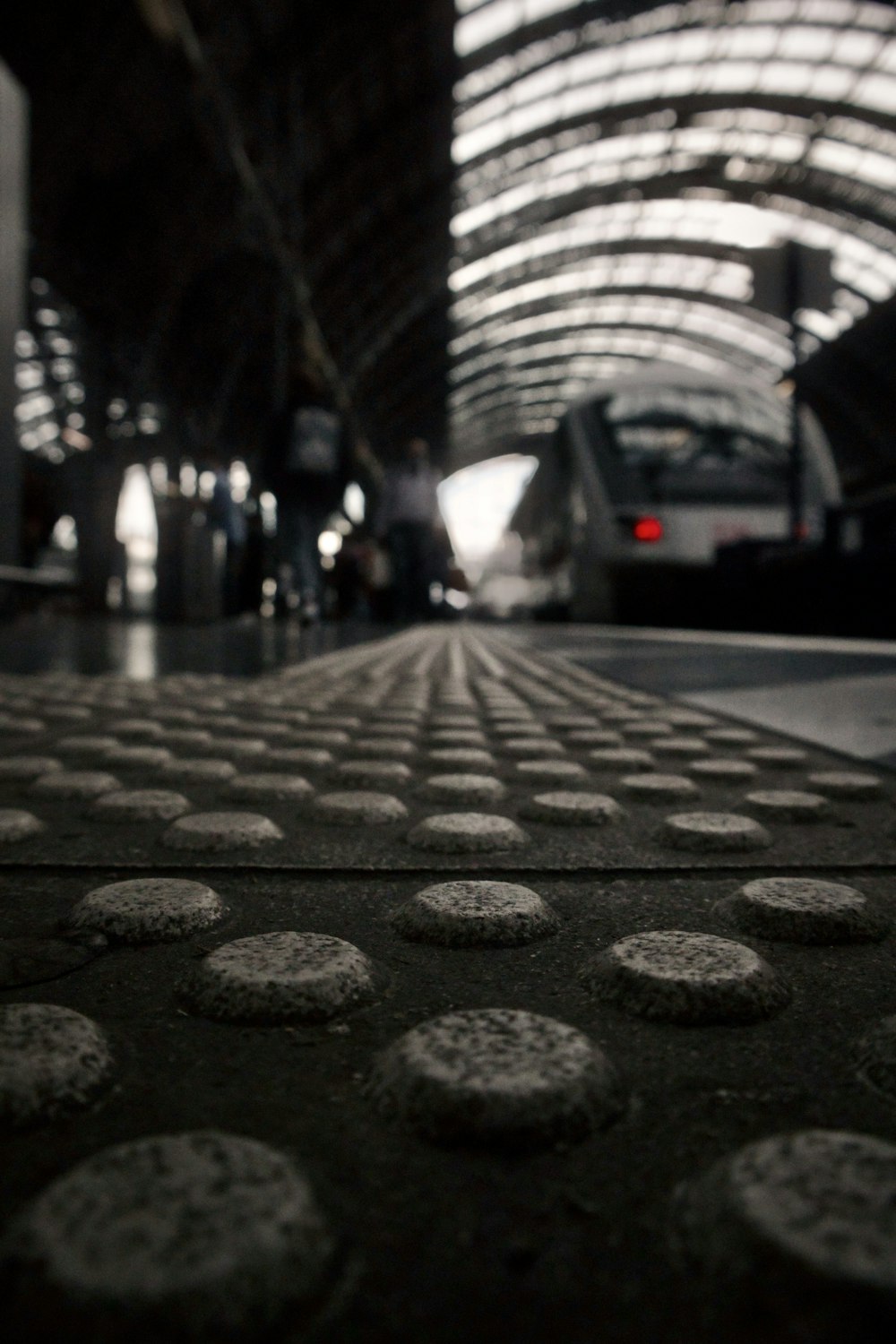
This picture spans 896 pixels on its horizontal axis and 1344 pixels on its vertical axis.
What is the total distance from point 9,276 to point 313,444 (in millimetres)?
3863

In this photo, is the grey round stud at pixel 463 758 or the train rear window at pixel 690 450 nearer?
the grey round stud at pixel 463 758

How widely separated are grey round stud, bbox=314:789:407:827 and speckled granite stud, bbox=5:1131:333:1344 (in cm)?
93

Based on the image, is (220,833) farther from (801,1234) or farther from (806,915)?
(801,1234)

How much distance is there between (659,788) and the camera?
166 cm

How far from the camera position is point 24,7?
730 centimetres

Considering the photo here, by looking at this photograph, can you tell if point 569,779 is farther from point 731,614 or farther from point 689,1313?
point 731,614

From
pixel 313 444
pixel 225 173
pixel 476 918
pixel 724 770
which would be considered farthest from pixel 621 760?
pixel 225 173

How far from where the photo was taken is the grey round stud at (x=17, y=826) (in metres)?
1.25

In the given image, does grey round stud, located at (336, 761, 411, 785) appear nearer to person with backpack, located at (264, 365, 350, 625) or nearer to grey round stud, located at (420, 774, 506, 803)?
grey round stud, located at (420, 774, 506, 803)

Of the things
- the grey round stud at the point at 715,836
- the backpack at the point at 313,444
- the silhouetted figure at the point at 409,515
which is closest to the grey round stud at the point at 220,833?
the grey round stud at the point at 715,836

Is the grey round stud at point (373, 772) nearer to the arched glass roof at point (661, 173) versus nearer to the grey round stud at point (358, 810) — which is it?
the grey round stud at point (358, 810)

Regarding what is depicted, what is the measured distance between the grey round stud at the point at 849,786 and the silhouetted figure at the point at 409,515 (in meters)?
9.10

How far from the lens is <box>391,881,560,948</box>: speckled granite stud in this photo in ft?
2.90

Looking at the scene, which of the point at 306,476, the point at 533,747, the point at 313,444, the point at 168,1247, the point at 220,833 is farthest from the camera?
the point at 306,476
